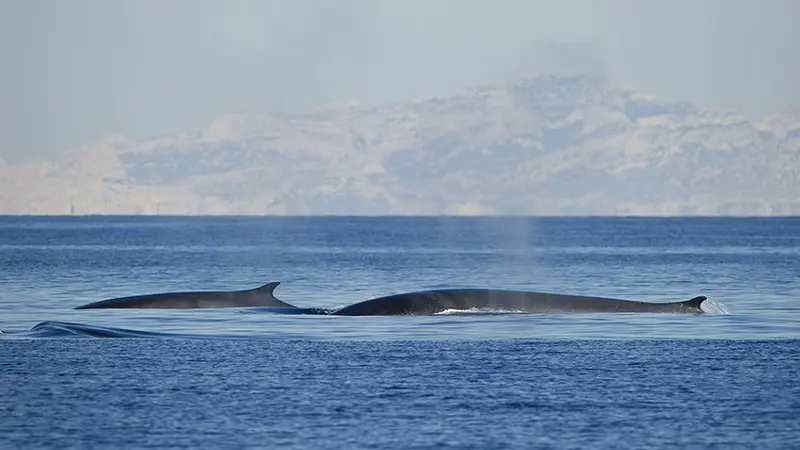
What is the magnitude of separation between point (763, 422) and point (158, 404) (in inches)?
408

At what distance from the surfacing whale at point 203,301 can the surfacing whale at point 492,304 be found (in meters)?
3.39

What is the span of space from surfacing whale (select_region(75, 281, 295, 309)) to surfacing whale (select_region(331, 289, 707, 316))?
11.1 ft

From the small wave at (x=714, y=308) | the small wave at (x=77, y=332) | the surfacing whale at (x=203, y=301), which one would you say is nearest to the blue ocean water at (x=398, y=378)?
the small wave at (x=77, y=332)

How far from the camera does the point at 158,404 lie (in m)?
29.1

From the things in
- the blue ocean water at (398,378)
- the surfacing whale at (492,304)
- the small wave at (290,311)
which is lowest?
the blue ocean water at (398,378)

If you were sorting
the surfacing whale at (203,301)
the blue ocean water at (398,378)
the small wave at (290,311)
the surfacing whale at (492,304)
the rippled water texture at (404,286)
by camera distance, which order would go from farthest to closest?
the surfacing whale at (203,301) → the small wave at (290,311) → the surfacing whale at (492,304) → the rippled water texture at (404,286) → the blue ocean water at (398,378)

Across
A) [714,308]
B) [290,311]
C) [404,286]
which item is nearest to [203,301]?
[290,311]

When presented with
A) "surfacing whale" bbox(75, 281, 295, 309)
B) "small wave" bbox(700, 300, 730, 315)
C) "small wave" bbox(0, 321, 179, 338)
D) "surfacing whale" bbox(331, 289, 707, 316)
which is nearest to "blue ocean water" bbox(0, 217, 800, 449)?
"small wave" bbox(0, 321, 179, 338)

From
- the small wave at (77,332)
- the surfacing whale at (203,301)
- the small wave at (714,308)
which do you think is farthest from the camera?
the small wave at (714,308)

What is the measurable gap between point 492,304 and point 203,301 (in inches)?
352

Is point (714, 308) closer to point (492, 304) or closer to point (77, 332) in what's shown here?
point (492, 304)

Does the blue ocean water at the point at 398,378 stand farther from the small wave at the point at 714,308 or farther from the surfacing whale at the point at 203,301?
the surfacing whale at the point at 203,301

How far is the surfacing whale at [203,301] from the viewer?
49.2 metres

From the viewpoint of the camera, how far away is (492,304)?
154 ft
